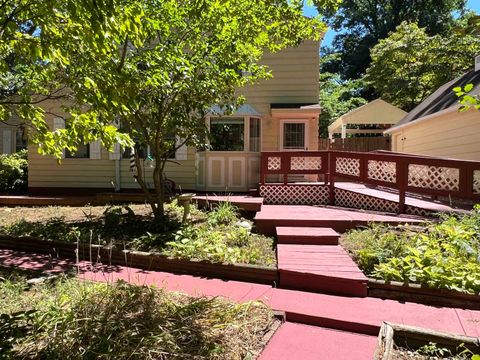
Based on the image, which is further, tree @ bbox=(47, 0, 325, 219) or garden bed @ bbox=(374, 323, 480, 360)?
tree @ bbox=(47, 0, 325, 219)

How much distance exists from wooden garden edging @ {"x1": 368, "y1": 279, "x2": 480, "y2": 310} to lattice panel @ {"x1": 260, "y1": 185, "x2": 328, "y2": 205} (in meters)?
5.22

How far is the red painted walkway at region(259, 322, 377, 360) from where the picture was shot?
3.07 meters

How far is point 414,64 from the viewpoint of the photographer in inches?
859

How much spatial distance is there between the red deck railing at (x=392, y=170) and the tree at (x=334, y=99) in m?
18.9

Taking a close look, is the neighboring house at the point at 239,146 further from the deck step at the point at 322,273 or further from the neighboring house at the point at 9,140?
the neighboring house at the point at 9,140

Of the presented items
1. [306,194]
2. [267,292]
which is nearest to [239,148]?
[306,194]

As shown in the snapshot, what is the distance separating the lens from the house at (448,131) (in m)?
9.80

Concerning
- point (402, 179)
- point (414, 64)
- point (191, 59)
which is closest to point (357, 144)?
point (414, 64)

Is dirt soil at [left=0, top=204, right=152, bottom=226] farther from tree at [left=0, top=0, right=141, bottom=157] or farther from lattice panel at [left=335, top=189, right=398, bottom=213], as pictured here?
tree at [left=0, top=0, right=141, bottom=157]

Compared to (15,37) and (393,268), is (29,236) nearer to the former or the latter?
(15,37)

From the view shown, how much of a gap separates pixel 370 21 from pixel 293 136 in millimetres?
34013

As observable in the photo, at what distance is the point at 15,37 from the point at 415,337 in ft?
13.9

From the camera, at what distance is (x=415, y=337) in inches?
132

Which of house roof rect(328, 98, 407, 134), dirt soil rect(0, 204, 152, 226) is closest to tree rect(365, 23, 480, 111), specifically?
house roof rect(328, 98, 407, 134)
